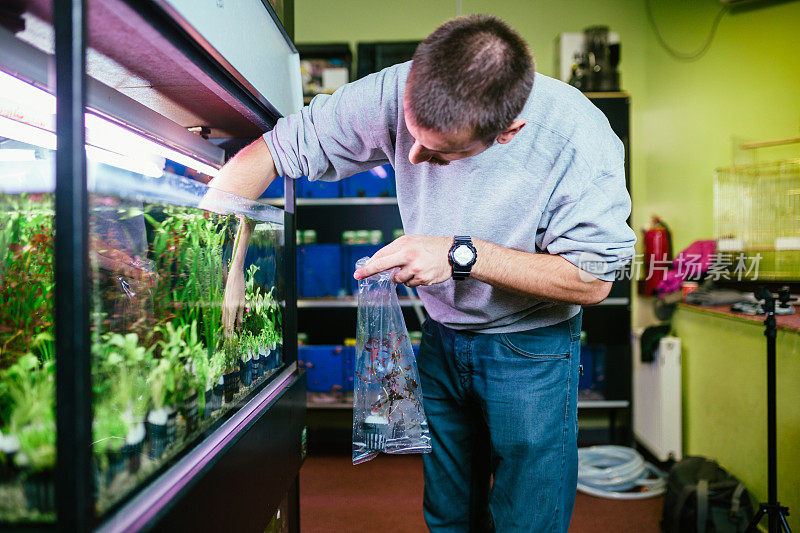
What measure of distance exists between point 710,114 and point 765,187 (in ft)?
2.33

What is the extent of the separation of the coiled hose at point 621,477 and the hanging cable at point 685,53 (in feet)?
7.87

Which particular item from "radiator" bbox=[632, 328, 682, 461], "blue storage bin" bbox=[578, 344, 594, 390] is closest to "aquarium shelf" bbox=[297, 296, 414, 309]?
"blue storage bin" bbox=[578, 344, 594, 390]

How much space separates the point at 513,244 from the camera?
46.0 inches

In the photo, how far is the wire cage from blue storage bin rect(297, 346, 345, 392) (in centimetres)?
221

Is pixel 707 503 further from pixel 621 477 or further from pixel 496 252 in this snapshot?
pixel 496 252

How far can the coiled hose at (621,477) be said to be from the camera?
8.63 feet

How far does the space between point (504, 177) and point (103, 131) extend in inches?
30.9

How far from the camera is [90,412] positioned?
52 cm

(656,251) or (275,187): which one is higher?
(275,187)

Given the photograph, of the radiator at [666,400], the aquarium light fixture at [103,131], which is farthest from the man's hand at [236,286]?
the radiator at [666,400]

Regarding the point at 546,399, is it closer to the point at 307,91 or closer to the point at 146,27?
the point at 146,27

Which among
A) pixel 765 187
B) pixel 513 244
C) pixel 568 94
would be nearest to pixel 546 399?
pixel 513 244

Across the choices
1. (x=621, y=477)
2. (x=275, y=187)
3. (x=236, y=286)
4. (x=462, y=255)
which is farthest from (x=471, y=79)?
(x=621, y=477)

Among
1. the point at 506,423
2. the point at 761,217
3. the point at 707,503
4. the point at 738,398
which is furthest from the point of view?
the point at 761,217
